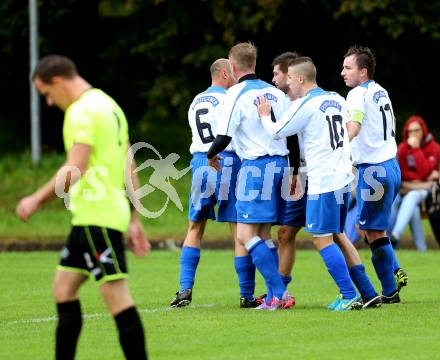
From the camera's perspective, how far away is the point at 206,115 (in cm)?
1267

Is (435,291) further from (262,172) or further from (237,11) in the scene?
(237,11)

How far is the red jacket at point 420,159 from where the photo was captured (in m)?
20.9

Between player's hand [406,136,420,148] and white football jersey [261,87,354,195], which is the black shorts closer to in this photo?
white football jersey [261,87,354,195]

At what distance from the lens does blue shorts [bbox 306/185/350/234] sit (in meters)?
11.5

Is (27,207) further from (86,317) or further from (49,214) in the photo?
(49,214)

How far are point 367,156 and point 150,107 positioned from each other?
17.9m

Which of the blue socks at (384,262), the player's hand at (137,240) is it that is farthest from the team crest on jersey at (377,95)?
the player's hand at (137,240)

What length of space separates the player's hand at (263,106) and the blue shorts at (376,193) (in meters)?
1.30

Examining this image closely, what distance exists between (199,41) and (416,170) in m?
10.0

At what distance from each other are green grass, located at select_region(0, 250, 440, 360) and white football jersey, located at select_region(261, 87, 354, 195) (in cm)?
122

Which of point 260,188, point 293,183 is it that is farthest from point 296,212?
point 260,188

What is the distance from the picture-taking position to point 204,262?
60.1 ft

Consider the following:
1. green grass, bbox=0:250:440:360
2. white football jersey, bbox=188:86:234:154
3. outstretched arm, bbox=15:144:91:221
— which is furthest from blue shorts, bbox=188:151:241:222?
outstretched arm, bbox=15:144:91:221

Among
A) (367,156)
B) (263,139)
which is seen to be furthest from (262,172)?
(367,156)
